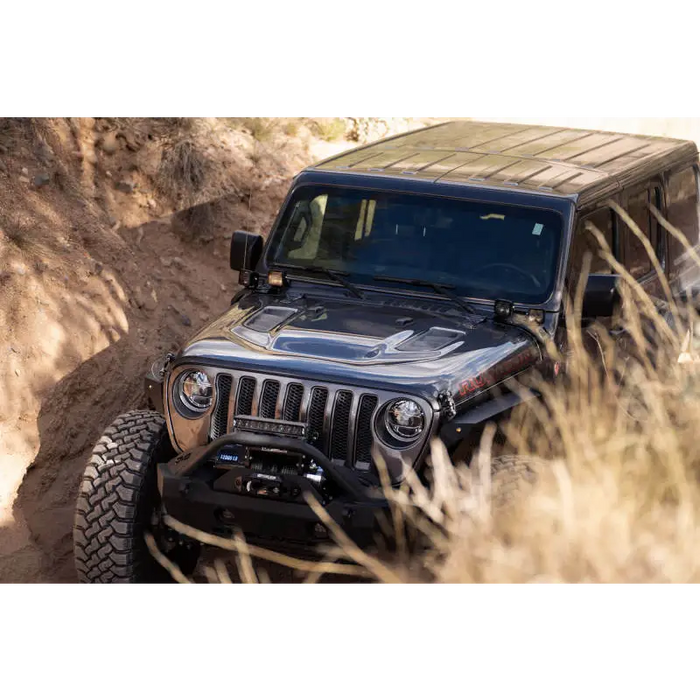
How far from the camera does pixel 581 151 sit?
21.0ft

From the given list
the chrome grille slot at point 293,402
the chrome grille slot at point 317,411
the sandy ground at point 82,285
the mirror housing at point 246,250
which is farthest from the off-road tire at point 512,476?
the mirror housing at point 246,250

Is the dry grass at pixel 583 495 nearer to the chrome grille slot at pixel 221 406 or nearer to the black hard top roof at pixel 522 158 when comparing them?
the chrome grille slot at pixel 221 406

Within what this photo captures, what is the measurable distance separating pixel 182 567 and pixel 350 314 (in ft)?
5.11

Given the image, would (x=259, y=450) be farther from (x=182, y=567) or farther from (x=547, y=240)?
(x=547, y=240)

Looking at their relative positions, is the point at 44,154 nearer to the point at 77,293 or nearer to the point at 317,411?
the point at 77,293

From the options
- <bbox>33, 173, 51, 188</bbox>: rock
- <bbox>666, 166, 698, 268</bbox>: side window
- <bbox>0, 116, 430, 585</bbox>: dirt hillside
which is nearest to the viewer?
<bbox>0, 116, 430, 585</bbox>: dirt hillside

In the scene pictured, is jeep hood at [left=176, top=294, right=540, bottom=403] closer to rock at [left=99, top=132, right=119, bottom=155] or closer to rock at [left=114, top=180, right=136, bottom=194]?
rock at [left=114, top=180, right=136, bottom=194]

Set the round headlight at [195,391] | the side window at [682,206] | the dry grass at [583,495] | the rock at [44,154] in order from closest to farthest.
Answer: the dry grass at [583,495]
the round headlight at [195,391]
the side window at [682,206]
the rock at [44,154]

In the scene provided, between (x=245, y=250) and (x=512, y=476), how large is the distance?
2076 mm

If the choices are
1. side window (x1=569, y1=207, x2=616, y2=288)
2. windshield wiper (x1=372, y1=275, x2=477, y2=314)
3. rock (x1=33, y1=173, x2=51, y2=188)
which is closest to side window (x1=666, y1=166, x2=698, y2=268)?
side window (x1=569, y1=207, x2=616, y2=288)

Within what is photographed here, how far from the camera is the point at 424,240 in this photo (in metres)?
5.61

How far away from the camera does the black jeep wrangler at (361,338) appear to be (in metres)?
4.54

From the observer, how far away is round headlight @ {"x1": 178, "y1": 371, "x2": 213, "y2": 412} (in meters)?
4.87

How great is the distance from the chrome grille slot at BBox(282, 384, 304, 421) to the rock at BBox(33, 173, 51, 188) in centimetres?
363
